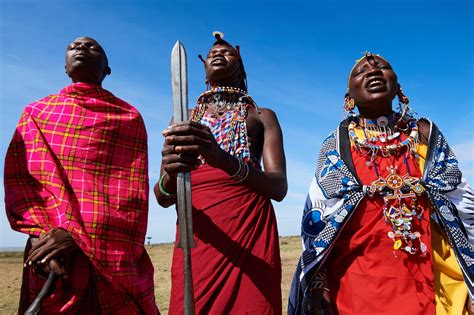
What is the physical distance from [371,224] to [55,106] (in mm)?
2436

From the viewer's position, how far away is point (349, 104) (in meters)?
3.59

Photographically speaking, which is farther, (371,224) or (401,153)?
(401,153)

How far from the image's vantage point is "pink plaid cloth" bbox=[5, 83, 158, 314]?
288cm

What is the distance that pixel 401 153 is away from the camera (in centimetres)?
326

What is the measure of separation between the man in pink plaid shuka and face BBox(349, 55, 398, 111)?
1.72 meters

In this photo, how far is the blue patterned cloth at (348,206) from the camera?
298 cm

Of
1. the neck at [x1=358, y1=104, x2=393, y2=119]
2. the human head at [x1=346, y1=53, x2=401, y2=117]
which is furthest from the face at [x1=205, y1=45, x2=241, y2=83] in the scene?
the neck at [x1=358, y1=104, x2=393, y2=119]

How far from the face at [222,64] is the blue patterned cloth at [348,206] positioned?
3.34 feet

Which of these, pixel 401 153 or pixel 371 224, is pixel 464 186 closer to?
pixel 401 153

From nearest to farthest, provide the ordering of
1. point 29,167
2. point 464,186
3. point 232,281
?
point 232,281
point 29,167
point 464,186

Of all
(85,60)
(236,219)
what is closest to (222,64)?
(85,60)

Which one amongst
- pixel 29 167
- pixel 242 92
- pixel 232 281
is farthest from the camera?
pixel 242 92

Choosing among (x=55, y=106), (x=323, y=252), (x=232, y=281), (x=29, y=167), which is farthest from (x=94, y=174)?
(x=323, y=252)

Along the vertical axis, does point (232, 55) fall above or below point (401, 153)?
above
